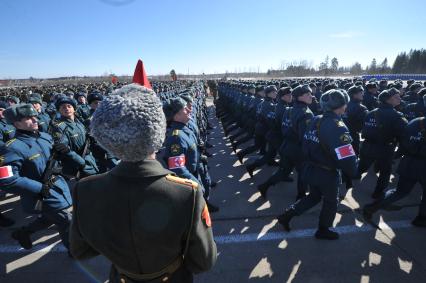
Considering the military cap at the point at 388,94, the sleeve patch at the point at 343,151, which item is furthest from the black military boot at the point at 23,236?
the military cap at the point at 388,94

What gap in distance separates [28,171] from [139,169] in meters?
3.03

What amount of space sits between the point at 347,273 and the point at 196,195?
120 inches

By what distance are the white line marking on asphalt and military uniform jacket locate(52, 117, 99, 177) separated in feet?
3.90

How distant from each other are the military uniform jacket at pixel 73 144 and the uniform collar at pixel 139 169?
11.3 ft

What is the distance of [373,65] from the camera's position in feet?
366

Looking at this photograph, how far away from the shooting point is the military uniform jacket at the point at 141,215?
130 centimetres

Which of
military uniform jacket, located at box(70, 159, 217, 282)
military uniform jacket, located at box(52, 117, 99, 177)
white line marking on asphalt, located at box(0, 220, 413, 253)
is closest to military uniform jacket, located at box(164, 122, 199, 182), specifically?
white line marking on asphalt, located at box(0, 220, 413, 253)

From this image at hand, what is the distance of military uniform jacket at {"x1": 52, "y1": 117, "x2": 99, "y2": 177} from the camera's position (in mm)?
4527

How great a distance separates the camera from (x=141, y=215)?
1304 millimetres

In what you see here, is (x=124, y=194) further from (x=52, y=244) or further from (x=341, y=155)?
(x=52, y=244)

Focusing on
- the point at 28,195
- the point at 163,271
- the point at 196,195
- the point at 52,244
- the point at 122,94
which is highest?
the point at 122,94

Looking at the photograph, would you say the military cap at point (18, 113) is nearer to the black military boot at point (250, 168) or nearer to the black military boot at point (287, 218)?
the black military boot at point (287, 218)

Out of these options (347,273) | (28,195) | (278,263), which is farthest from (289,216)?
(28,195)

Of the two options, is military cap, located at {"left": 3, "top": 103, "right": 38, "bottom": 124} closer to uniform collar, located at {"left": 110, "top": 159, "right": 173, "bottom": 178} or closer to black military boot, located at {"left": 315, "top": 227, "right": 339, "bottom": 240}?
uniform collar, located at {"left": 110, "top": 159, "right": 173, "bottom": 178}
